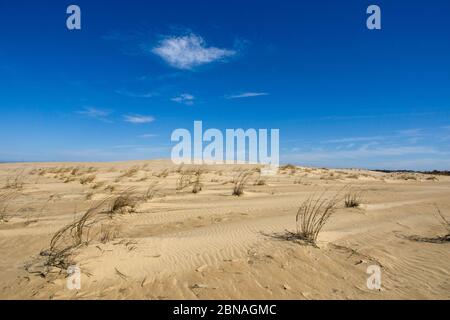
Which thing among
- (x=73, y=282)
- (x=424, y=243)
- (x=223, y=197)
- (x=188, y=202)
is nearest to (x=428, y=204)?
(x=424, y=243)

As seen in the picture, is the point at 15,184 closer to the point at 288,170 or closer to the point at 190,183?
the point at 190,183

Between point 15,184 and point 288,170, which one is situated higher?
point 288,170

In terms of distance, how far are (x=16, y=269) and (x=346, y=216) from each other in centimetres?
526

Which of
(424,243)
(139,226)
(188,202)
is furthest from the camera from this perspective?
(188,202)

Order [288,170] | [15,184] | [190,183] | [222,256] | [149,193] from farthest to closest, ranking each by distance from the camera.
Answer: [288,170] → [190,183] → [15,184] → [149,193] → [222,256]

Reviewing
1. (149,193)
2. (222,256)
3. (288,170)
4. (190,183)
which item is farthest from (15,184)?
(288,170)

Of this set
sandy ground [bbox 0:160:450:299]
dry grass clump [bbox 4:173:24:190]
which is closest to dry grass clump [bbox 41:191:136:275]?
sandy ground [bbox 0:160:450:299]

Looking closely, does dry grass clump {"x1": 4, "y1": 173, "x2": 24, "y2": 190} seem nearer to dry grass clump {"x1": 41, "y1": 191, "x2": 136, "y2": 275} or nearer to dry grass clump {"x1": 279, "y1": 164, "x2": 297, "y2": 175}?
dry grass clump {"x1": 41, "y1": 191, "x2": 136, "y2": 275}

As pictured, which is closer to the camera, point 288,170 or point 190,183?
point 190,183

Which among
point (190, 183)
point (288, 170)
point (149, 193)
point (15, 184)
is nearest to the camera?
point (149, 193)

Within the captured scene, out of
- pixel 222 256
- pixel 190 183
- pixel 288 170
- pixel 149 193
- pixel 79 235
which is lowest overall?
pixel 222 256
